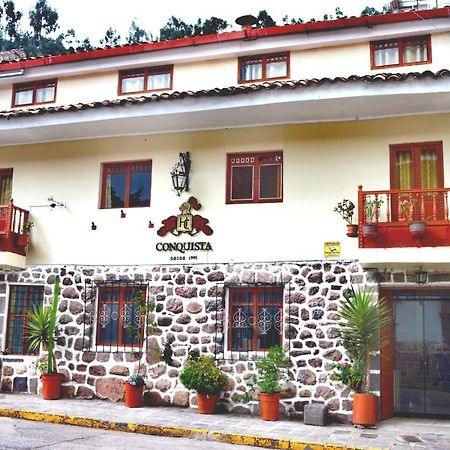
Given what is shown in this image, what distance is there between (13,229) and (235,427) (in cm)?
667

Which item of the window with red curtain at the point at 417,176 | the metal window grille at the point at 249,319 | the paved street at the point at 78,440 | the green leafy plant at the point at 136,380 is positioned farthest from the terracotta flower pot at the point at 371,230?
the green leafy plant at the point at 136,380

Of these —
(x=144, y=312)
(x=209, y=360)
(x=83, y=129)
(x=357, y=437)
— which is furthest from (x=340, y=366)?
(x=83, y=129)

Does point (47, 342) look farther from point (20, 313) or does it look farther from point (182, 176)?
point (182, 176)

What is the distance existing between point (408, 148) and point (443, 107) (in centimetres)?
96

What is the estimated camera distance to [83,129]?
13.5 metres

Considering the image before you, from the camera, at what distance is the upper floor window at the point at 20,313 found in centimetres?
1374

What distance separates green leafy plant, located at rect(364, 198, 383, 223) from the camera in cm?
1129

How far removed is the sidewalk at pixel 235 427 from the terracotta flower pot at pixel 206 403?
189 mm

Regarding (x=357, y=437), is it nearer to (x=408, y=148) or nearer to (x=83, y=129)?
(x=408, y=148)

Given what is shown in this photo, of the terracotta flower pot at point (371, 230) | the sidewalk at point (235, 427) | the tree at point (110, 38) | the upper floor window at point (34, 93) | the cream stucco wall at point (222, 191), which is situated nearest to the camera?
the sidewalk at point (235, 427)

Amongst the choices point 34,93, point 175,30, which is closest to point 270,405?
point 34,93

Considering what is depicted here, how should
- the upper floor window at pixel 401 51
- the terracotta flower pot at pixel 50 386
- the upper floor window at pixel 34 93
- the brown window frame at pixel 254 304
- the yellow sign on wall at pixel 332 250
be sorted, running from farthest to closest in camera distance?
the upper floor window at pixel 34 93, the upper floor window at pixel 401 51, the terracotta flower pot at pixel 50 386, the brown window frame at pixel 254 304, the yellow sign on wall at pixel 332 250

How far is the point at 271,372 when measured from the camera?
37.2ft

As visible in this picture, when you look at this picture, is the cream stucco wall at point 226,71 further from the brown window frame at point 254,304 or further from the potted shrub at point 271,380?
the potted shrub at point 271,380
